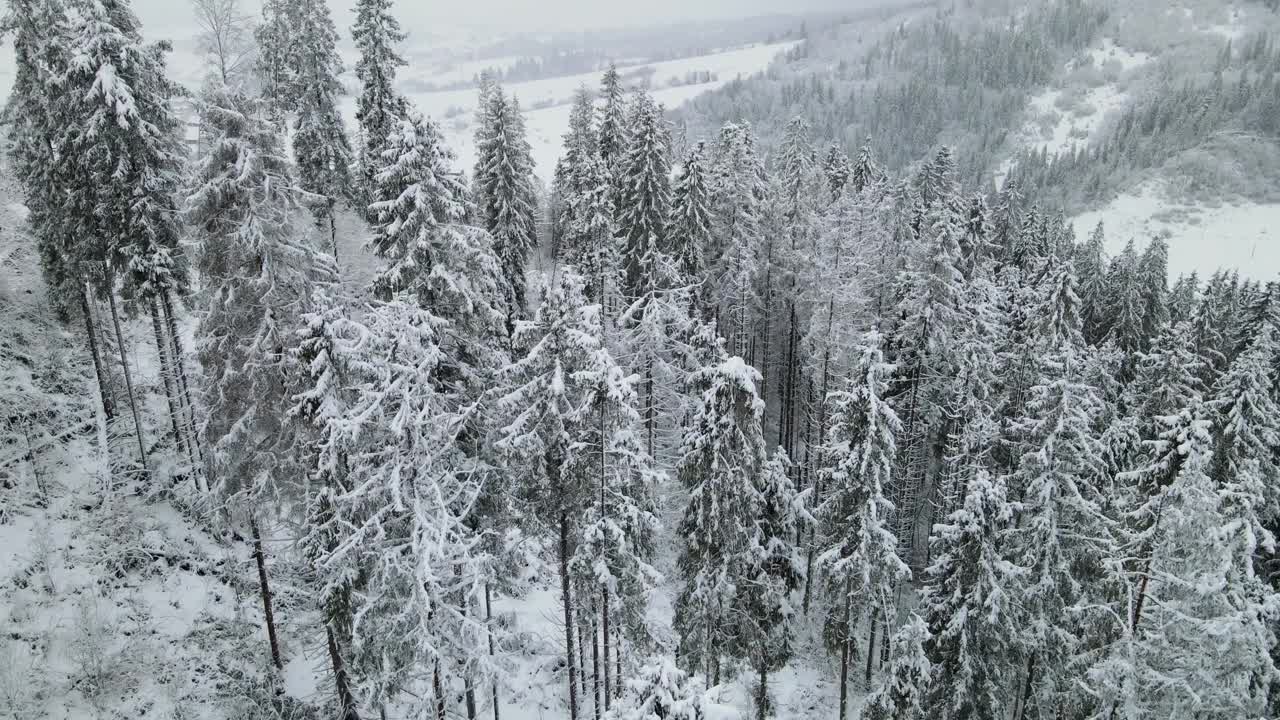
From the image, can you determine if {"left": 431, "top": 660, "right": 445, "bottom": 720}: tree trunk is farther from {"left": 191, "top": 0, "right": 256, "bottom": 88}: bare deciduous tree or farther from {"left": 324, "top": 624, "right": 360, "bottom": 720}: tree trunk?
{"left": 191, "top": 0, "right": 256, "bottom": 88}: bare deciduous tree

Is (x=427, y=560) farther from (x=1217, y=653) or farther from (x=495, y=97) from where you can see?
(x=495, y=97)

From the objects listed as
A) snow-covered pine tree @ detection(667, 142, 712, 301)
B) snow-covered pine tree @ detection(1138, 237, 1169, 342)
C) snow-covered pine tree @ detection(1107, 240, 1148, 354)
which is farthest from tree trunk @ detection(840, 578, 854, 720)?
snow-covered pine tree @ detection(1138, 237, 1169, 342)

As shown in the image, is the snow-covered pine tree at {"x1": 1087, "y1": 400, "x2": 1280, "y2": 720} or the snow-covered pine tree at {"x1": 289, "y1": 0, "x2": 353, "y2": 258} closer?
the snow-covered pine tree at {"x1": 1087, "y1": 400, "x2": 1280, "y2": 720}

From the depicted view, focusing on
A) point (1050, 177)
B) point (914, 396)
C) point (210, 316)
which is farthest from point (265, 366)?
point (1050, 177)

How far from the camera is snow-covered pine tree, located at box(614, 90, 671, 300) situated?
3562 centimetres

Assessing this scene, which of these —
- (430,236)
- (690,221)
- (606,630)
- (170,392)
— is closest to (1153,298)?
(690,221)

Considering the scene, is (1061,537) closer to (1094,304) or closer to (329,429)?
(329,429)

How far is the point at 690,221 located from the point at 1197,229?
159761mm

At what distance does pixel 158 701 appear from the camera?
2008 cm

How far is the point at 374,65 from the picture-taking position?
29.5 meters

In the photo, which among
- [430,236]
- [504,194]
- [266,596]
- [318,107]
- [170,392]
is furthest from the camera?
[504,194]

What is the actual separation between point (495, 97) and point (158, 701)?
99.7 feet

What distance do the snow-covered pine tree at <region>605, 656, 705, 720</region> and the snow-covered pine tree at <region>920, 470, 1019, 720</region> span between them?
14249 mm

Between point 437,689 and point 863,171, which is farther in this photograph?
point 863,171
